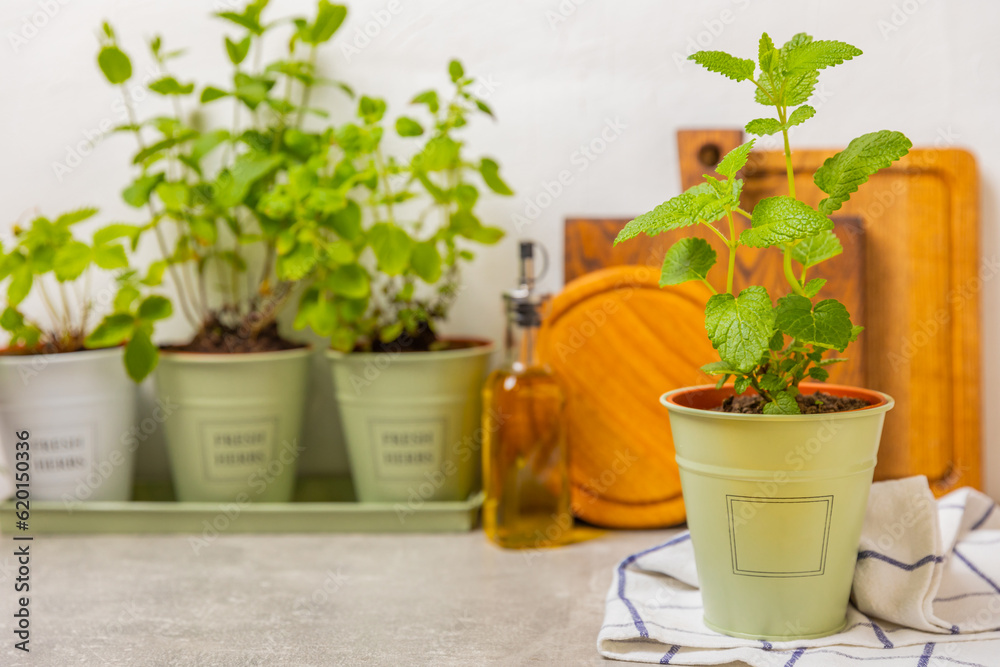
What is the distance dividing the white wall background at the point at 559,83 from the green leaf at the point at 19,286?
238mm

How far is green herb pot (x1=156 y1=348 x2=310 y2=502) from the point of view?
0.99 meters

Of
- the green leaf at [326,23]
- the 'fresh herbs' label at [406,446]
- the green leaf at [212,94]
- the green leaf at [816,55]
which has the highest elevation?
the green leaf at [326,23]

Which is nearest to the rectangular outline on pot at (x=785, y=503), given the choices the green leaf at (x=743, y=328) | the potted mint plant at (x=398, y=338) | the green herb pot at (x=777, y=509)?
the green herb pot at (x=777, y=509)

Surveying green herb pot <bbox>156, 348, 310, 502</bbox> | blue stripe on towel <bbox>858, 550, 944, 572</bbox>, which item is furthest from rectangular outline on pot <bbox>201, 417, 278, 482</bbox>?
blue stripe on towel <bbox>858, 550, 944, 572</bbox>

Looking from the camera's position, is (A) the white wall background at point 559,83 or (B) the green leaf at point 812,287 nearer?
(B) the green leaf at point 812,287

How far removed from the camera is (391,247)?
3.14 feet

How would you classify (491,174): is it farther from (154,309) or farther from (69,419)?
(69,419)

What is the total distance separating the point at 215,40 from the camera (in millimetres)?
1136

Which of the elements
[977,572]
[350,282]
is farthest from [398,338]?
[977,572]

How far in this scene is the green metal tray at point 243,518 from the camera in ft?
3.28

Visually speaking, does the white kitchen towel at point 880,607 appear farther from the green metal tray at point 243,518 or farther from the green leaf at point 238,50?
the green leaf at point 238,50

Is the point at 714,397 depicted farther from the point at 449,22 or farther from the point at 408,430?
the point at 449,22

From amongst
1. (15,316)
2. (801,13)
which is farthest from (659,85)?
(15,316)

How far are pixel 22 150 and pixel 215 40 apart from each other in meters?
0.31
